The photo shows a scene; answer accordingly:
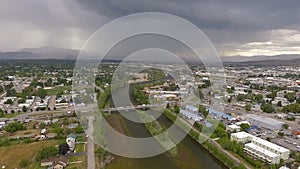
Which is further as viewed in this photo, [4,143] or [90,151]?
[4,143]

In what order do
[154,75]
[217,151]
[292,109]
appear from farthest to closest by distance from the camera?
[154,75]
[292,109]
[217,151]

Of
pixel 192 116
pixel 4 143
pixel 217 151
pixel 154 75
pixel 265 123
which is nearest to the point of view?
pixel 217 151

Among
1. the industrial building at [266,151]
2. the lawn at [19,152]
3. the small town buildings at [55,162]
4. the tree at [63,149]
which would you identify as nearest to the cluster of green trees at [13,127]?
the lawn at [19,152]

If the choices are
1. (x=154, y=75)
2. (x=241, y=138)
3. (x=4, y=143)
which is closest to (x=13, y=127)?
(x=4, y=143)

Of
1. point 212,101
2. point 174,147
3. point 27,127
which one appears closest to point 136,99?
point 212,101

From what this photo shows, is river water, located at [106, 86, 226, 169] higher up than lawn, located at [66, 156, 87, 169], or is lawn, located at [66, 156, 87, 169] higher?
lawn, located at [66, 156, 87, 169]

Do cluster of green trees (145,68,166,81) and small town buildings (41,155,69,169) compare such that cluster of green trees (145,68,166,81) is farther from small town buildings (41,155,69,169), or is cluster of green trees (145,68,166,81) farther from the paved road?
small town buildings (41,155,69,169)

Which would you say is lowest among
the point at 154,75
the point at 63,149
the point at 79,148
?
the point at 79,148

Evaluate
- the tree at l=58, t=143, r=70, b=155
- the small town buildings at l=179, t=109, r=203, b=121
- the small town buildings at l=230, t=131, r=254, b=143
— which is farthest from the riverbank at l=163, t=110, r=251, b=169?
the tree at l=58, t=143, r=70, b=155

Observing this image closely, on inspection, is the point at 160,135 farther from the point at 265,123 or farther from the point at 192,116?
the point at 265,123
